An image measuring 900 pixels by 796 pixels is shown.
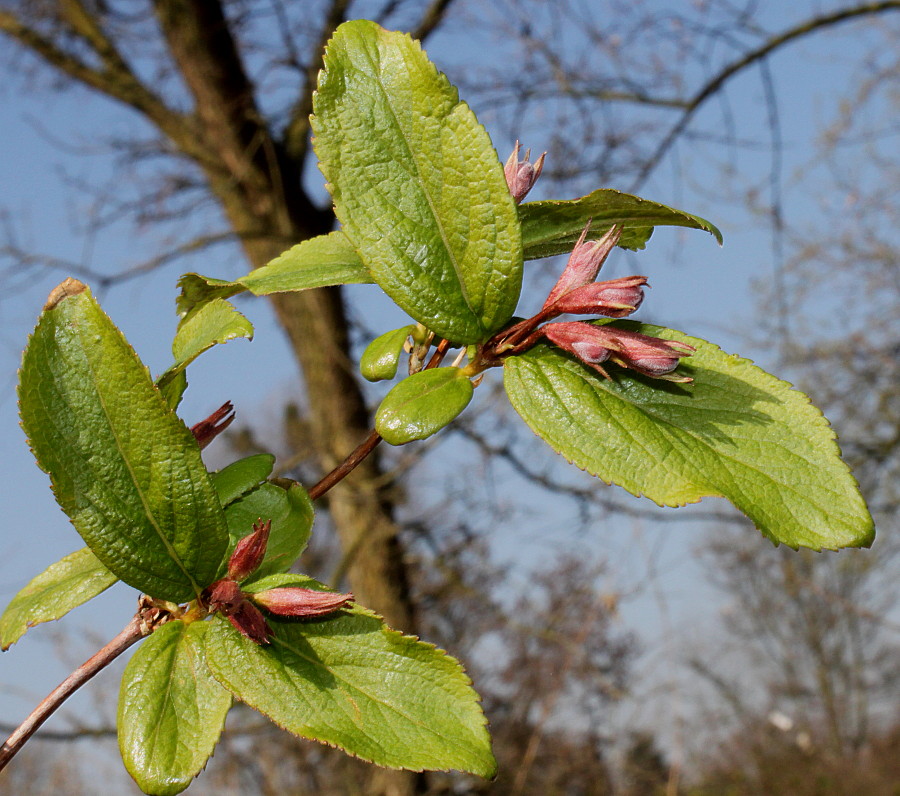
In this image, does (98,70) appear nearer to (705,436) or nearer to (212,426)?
(212,426)

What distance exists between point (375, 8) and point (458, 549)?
2.70 meters

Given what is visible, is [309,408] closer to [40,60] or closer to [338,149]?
[40,60]

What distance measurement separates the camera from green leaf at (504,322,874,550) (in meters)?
0.49

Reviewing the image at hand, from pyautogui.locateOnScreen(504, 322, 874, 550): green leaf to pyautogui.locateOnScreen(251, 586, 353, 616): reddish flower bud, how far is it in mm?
159

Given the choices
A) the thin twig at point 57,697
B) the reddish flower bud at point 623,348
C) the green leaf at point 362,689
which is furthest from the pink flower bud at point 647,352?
the thin twig at point 57,697

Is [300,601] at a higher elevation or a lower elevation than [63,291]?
lower

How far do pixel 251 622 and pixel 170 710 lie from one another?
76 millimetres

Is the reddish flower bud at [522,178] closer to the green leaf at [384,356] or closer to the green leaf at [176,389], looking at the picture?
the green leaf at [384,356]

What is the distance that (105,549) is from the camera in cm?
50

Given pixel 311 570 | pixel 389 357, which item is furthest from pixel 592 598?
pixel 389 357

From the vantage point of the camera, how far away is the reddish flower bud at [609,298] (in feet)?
1.68

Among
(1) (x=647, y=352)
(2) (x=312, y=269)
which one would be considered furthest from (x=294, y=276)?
(1) (x=647, y=352)

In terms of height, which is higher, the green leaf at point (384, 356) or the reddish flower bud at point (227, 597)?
the green leaf at point (384, 356)

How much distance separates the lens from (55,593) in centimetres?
61
